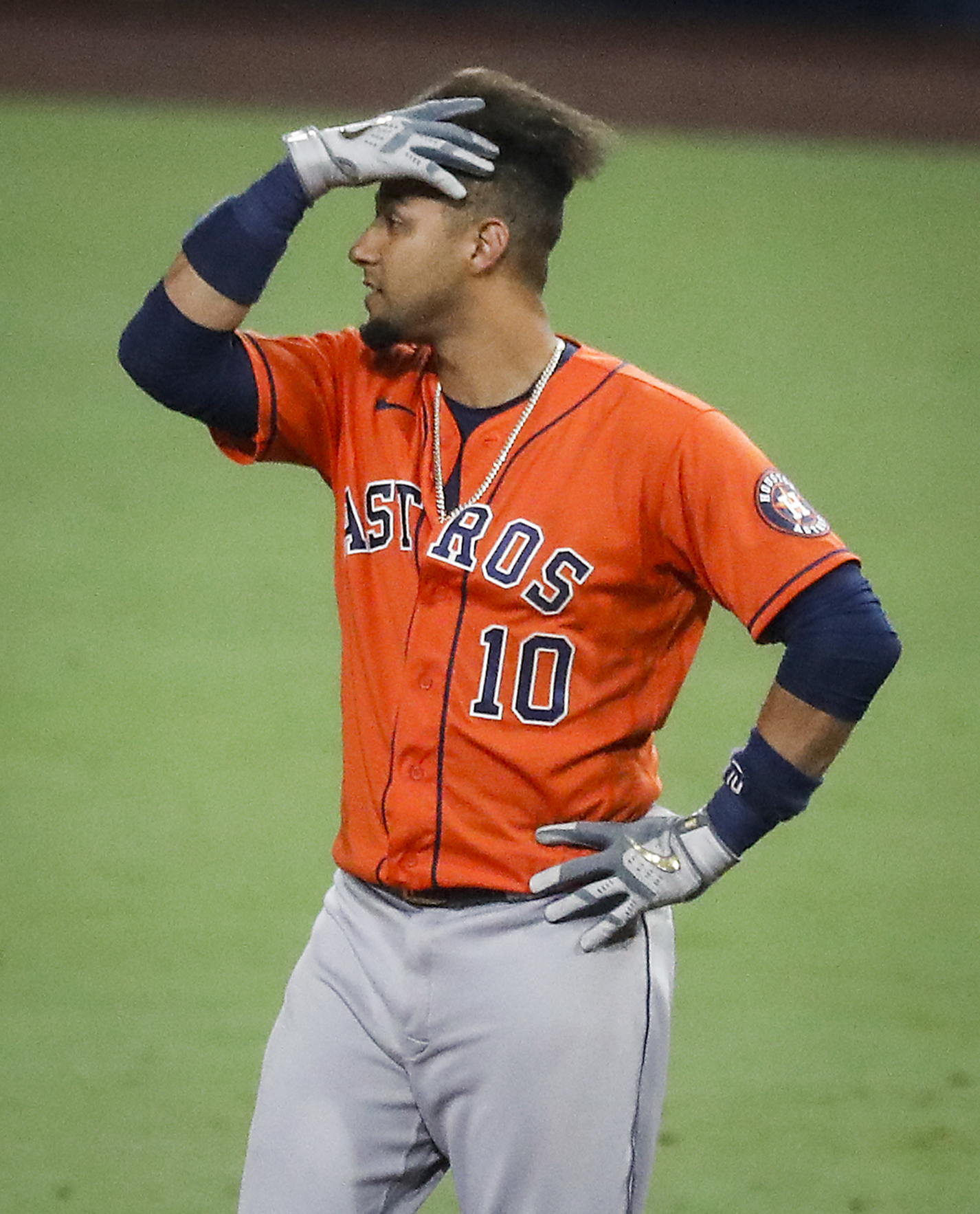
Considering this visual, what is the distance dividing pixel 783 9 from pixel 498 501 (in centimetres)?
1581

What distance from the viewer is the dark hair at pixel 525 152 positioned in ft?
9.97

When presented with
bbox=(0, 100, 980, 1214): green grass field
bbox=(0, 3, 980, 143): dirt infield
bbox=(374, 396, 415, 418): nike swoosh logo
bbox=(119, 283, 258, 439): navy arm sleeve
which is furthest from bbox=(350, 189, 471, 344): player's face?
bbox=(0, 3, 980, 143): dirt infield

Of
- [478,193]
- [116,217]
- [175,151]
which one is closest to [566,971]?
[478,193]

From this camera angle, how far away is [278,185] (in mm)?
3062

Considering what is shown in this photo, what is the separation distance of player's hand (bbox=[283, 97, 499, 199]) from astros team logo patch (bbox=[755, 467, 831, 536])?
645 mm

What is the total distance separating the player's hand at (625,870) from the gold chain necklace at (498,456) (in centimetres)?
51

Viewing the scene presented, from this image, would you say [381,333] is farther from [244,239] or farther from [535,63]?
[535,63]

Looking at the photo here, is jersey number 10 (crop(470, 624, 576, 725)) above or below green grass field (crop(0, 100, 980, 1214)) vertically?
above

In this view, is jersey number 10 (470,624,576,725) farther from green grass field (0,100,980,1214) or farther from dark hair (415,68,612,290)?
green grass field (0,100,980,1214)

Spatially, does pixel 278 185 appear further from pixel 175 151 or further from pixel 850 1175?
pixel 175 151

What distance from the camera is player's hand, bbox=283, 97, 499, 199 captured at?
2.94m

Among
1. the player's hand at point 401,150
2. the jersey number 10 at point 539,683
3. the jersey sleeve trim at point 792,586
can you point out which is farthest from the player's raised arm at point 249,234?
the jersey sleeve trim at point 792,586

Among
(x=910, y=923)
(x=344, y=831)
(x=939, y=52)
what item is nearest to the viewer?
(x=344, y=831)

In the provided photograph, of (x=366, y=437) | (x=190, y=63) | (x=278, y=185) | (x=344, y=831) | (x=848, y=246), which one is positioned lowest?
(x=190, y=63)
